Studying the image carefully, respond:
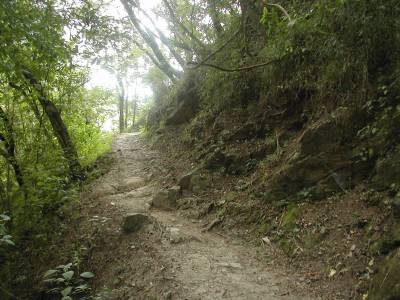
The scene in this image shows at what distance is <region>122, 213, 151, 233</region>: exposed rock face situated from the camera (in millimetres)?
5914

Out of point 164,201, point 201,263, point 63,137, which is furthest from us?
point 63,137

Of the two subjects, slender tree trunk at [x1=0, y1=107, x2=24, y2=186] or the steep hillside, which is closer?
the steep hillside

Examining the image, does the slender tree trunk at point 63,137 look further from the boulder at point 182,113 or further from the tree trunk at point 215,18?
the tree trunk at point 215,18

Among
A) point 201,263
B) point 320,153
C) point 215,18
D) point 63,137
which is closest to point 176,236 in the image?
point 201,263

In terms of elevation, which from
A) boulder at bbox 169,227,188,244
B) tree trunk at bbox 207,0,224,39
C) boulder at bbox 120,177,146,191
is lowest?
boulder at bbox 169,227,188,244

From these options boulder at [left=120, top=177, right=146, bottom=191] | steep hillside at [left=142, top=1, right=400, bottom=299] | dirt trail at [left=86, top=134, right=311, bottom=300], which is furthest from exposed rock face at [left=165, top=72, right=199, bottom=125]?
dirt trail at [left=86, top=134, right=311, bottom=300]

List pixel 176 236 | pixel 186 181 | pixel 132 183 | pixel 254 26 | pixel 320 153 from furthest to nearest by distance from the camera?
pixel 132 183
pixel 186 181
pixel 254 26
pixel 176 236
pixel 320 153

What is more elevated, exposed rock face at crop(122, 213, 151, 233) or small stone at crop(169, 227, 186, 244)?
exposed rock face at crop(122, 213, 151, 233)

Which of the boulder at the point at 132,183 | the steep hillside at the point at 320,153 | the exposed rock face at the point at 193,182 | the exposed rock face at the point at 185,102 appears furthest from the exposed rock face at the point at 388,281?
the exposed rock face at the point at 185,102

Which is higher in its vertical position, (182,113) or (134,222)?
(182,113)

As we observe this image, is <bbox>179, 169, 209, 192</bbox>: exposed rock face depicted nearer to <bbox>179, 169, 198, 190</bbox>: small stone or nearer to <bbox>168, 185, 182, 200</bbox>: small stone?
<bbox>179, 169, 198, 190</bbox>: small stone

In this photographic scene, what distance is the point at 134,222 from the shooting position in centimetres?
596

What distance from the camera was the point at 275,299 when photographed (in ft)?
12.3

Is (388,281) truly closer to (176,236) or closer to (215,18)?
(176,236)
